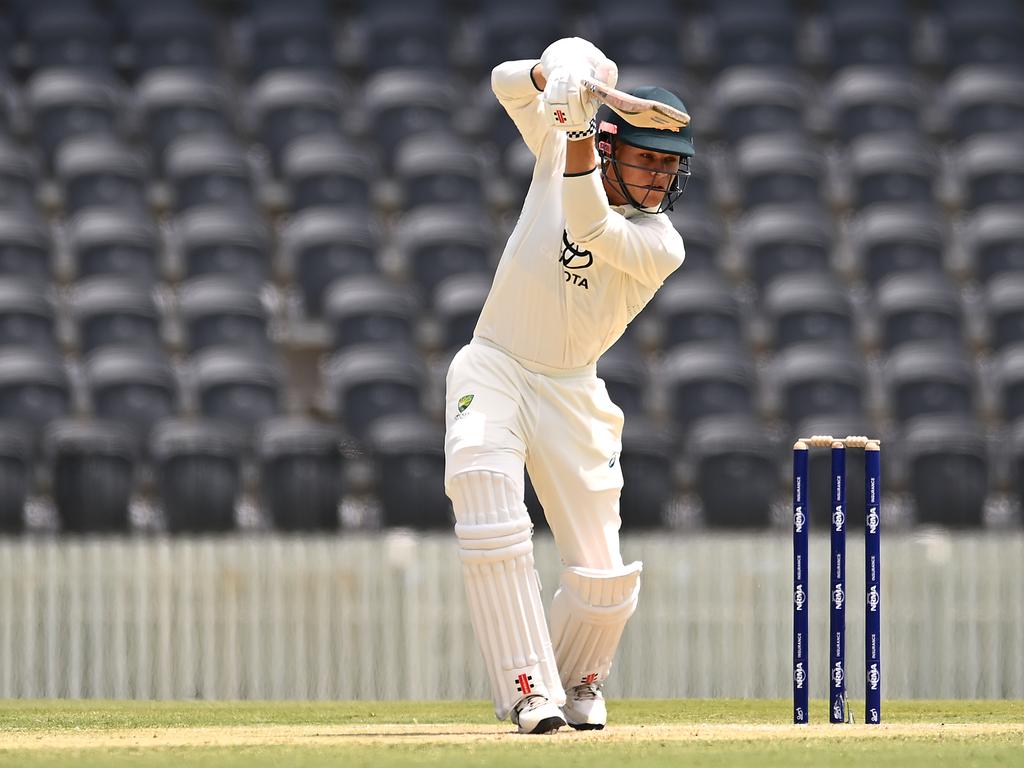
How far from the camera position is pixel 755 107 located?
43.2ft

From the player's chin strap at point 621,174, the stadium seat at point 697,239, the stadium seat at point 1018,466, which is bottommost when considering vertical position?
the stadium seat at point 1018,466

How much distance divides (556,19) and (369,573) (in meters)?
6.81

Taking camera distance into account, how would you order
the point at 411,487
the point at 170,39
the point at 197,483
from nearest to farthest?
the point at 197,483 → the point at 411,487 → the point at 170,39

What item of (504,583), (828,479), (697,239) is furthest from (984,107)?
(504,583)

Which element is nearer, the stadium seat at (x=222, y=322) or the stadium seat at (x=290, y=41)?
the stadium seat at (x=222, y=322)

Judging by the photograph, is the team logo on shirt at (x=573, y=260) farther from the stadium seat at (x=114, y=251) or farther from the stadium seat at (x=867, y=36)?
the stadium seat at (x=867, y=36)

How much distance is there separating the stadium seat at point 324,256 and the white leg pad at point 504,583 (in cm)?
715

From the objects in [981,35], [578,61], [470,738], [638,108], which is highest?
[981,35]

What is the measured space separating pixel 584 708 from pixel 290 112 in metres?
8.64

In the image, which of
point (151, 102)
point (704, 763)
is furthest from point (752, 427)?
point (704, 763)

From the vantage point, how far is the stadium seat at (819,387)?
10.8 meters

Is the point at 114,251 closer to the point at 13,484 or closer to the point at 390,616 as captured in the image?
the point at 13,484

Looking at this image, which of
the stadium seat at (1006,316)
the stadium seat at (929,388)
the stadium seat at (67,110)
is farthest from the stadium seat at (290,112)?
the stadium seat at (1006,316)

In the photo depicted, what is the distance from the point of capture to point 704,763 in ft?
13.3
